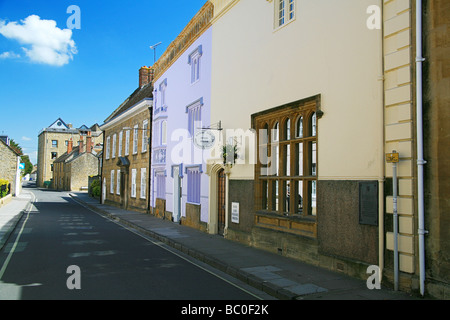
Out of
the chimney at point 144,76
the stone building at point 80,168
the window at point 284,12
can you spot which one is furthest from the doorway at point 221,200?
the stone building at point 80,168

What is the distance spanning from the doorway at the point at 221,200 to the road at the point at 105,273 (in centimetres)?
258

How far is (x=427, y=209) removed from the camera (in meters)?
6.31

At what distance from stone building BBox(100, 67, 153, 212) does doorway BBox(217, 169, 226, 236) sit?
9.23 m

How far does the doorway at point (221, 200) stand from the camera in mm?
14362

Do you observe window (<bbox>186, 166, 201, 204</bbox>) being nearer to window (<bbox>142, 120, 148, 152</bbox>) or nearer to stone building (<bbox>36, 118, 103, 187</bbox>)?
window (<bbox>142, 120, 148, 152</bbox>)

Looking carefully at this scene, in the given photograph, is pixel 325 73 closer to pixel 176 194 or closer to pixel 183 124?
pixel 183 124

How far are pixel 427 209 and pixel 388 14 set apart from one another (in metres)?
3.75

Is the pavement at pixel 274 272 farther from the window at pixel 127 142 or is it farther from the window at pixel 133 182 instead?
the window at pixel 127 142

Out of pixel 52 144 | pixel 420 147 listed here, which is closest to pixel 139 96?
pixel 420 147

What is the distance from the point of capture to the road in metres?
6.79

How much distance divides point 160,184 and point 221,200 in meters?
8.44

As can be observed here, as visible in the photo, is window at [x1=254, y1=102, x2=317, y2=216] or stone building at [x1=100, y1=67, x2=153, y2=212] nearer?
window at [x1=254, y1=102, x2=317, y2=216]

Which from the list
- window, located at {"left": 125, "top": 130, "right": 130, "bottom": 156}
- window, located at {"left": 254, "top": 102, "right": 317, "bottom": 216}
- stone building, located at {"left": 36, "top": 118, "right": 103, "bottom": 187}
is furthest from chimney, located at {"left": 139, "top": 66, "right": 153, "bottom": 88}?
stone building, located at {"left": 36, "top": 118, "right": 103, "bottom": 187}
